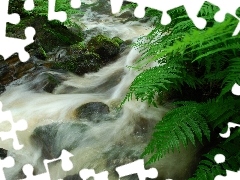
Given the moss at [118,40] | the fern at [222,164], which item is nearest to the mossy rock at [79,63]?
the moss at [118,40]

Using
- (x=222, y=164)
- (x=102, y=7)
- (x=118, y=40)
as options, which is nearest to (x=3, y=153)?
(x=222, y=164)

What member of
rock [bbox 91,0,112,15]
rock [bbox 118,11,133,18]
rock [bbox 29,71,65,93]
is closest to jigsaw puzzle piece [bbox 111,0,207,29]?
rock [bbox 29,71,65,93]

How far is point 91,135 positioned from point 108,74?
194 centimetres

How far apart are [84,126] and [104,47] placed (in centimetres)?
255

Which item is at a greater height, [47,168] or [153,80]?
[153,80]

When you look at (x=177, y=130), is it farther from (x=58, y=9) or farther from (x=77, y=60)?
(x=58, y=9)

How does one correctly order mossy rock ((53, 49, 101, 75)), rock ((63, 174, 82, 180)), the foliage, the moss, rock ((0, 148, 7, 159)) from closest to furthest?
rock ((63, 174, 82, 180))
rock ((0, 148, 7, 159))
mossy rock ((53, 49, 101, 75))
the foliage
the moss

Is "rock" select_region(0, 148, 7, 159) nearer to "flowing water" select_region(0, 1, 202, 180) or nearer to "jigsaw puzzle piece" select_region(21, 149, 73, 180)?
"flowing water" select_region(0, 1, 202, 180)

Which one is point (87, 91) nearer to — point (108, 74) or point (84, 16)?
point (108, 74)

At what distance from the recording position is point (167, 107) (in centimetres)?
349

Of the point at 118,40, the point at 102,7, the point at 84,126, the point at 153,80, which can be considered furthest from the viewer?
the point at 102,7

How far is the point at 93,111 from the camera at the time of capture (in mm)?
4105

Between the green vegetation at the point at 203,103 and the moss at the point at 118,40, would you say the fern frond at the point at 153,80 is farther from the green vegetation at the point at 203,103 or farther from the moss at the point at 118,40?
the moss at the point at 118,40

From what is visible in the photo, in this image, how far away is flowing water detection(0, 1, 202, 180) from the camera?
3205 millimetres
